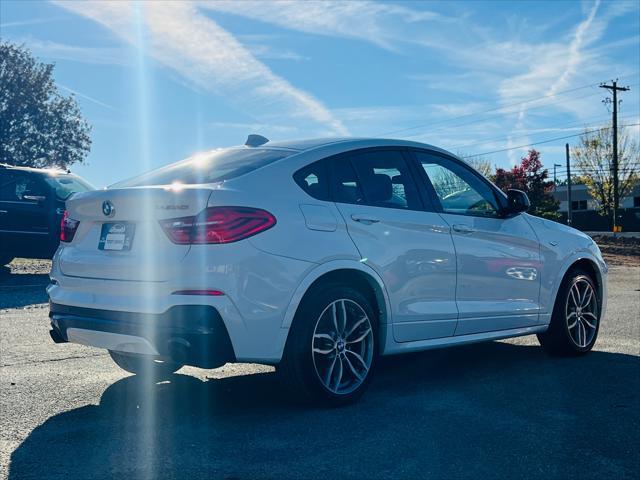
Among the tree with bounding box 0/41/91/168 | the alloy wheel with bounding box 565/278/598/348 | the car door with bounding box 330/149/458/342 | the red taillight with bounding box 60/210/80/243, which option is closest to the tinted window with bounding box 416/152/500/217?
the car door with bounding box 330/149/458/342

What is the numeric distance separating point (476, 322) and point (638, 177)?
5861cm

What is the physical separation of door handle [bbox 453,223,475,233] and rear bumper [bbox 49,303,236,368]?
2109 millimetres

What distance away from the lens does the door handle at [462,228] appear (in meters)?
5.65

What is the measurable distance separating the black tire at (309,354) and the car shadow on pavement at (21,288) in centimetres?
642

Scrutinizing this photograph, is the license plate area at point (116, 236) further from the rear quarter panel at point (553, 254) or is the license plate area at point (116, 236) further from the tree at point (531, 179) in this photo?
the tree at point (531, 179)

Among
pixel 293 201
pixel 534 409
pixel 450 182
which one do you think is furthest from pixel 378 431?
pixel 450 182

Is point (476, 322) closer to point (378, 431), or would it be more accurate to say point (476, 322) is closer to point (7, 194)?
point (378, 431)

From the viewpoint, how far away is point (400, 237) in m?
5.18

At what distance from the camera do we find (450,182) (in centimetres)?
593

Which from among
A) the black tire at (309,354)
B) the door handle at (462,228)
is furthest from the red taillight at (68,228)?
the door handle at (462,228)

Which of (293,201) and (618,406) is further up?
(293,201)

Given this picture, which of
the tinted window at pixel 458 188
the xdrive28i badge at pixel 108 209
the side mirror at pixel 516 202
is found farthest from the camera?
the side mirror at pixel 516 202

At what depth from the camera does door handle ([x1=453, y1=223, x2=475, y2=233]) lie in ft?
18.5

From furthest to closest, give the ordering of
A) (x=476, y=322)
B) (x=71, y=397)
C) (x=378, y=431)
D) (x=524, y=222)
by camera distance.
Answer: (x=524, y=222) → (x=476, y=322) → (x=71, y=397) → (x=378, y=431)
